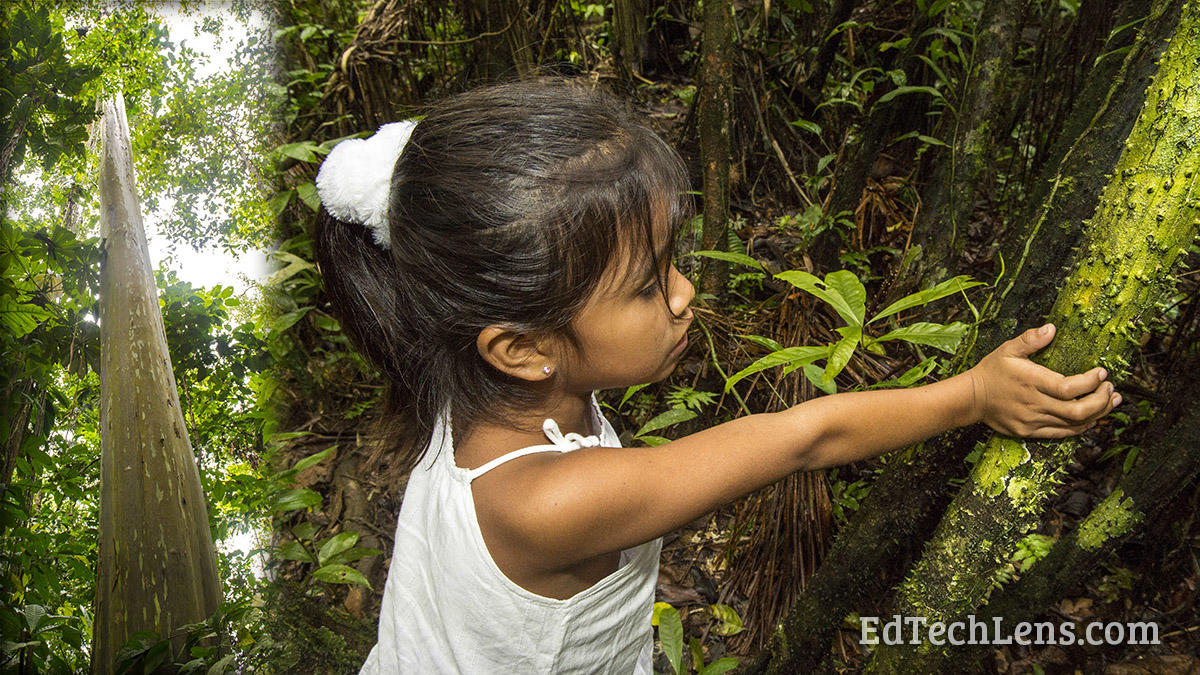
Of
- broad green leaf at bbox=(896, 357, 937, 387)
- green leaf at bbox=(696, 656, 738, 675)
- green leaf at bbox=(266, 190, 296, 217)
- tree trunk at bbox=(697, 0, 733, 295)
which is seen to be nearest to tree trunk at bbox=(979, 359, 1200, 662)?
broad green leaf at bbox=(896, 357, 937, 387)

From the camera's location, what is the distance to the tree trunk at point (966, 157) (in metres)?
1.83

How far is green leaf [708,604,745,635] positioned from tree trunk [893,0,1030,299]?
1.01 metres

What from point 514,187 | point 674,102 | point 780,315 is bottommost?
point 780,315

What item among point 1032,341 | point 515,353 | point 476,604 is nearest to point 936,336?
point 1032,341

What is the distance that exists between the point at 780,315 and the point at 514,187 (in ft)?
4.40

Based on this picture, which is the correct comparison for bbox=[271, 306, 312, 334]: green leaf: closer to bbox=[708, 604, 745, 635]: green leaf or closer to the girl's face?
the girl's face

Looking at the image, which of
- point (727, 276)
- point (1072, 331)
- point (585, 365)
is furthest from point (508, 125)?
point (727, 276)

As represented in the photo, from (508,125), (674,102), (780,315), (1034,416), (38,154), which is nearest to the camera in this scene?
(1034,416)

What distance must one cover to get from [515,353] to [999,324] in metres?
0.77

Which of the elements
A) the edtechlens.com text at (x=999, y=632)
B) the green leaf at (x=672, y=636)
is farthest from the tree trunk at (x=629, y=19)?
the edtechlens.com text at (x=999, y=632)

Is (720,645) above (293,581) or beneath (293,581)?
beneath

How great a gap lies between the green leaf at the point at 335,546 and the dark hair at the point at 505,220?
92 cm

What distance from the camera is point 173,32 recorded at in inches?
59.9

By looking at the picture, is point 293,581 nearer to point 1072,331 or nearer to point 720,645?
point 720,645
